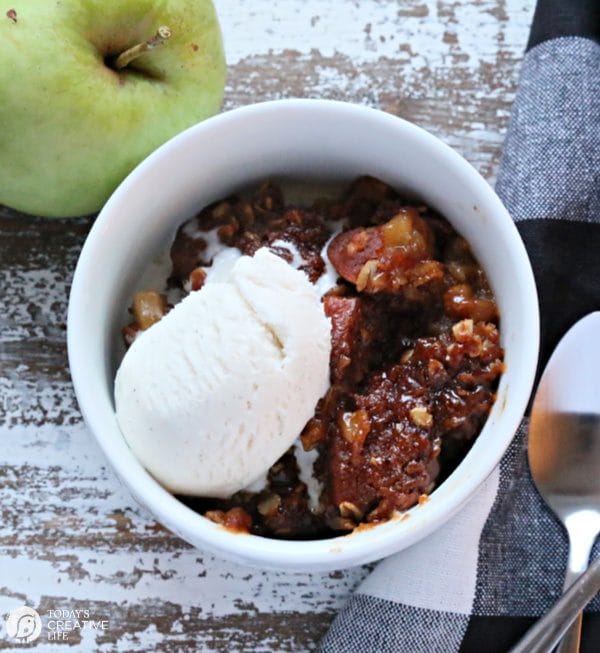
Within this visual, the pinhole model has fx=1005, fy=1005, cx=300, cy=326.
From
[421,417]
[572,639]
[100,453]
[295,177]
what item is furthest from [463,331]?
[100,453]

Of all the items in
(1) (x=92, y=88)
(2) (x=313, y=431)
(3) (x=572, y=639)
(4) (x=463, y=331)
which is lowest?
(3) (x=572, y=639)

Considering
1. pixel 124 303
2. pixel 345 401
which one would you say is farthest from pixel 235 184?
pixel 345 401

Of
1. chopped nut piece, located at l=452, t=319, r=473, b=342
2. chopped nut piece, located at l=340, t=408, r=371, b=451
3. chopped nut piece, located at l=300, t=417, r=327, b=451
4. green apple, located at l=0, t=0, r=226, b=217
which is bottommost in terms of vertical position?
chopped nut piece, located at l=300, t=417, r=327, b=451

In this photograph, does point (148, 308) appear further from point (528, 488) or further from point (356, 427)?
point (528, 488)

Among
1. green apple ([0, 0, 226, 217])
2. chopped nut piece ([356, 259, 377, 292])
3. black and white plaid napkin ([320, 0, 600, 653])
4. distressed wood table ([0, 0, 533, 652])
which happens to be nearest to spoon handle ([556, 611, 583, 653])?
black and white plaid napkin ([320, 0, 600, 653])

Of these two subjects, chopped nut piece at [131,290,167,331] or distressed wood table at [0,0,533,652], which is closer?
chopped nut piece at [131,290,167,331]

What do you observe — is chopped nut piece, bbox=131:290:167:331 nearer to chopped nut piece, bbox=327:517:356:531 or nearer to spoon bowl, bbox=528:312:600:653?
chopped nut piece, bbox=327:517:356:531

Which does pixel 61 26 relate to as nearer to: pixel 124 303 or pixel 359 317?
pixel 124 303
